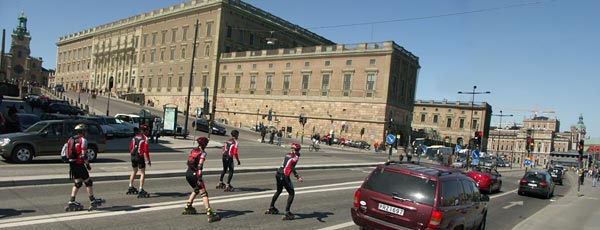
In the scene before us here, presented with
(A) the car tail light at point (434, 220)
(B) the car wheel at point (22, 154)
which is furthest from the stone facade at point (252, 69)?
(A) the car tail light at point (434, 220)

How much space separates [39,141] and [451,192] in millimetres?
14849

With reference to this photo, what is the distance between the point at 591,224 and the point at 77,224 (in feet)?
45.9

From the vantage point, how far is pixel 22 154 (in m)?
15.8

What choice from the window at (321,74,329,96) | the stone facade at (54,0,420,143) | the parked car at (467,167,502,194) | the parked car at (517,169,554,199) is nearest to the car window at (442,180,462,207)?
the parked car at (467,167,502,194)

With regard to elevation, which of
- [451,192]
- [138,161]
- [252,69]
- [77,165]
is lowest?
[138,161]

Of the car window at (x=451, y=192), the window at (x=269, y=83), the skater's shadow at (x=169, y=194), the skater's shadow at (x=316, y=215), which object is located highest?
the window at (x=269, y=83)

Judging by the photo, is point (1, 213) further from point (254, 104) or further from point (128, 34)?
point (128, 34)

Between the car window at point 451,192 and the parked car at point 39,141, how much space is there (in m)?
13.9

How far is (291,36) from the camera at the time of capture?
92938 mm

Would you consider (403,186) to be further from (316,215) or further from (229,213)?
(229,213)

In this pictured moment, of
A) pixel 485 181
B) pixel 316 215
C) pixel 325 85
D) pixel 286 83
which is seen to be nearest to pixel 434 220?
pixel 316 215

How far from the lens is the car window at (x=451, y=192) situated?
757 cm

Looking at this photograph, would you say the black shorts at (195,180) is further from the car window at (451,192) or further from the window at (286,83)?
the window at (286,83)

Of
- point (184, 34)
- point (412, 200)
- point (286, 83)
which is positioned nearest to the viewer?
point (412, 200)
